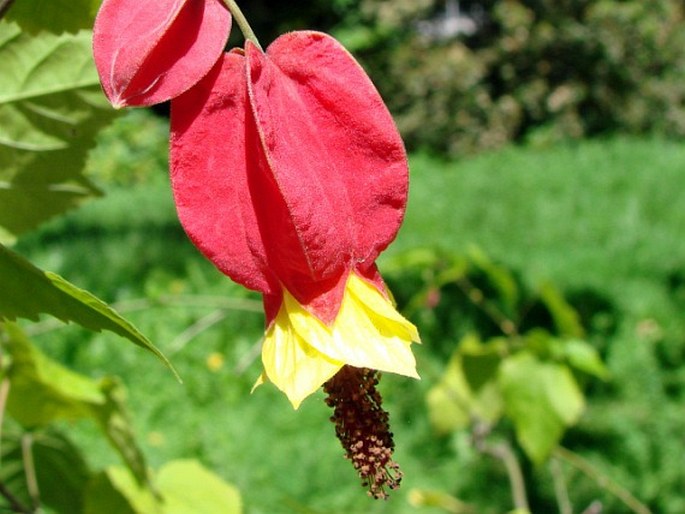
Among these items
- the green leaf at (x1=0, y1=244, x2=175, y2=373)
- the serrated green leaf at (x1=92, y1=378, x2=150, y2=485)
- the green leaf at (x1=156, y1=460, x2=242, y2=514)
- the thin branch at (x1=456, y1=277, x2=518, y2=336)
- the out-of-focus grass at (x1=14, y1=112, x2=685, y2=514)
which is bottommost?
the out-of-focus grass at (x1=14, y1=112, x2=685, y2=514)

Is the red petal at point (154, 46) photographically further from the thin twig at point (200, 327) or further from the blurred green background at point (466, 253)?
the thin twig at point (200, 327)

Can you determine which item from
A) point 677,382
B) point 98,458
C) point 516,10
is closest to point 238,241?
point 98,458

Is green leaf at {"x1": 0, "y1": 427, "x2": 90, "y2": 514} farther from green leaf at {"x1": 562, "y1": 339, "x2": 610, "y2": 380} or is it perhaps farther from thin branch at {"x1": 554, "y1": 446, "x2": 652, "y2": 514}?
green leaf at {"x1": 562, "y1": 339, "x2": 610, "y2": 380}

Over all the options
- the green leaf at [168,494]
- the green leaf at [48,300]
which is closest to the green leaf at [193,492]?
the green leaf at [168,494]

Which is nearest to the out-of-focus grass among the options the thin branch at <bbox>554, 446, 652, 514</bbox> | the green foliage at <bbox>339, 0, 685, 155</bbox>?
the thin branch at <bbox>554, 446, 652, 514</bbox>

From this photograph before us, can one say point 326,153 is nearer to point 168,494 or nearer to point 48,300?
point 48,300
